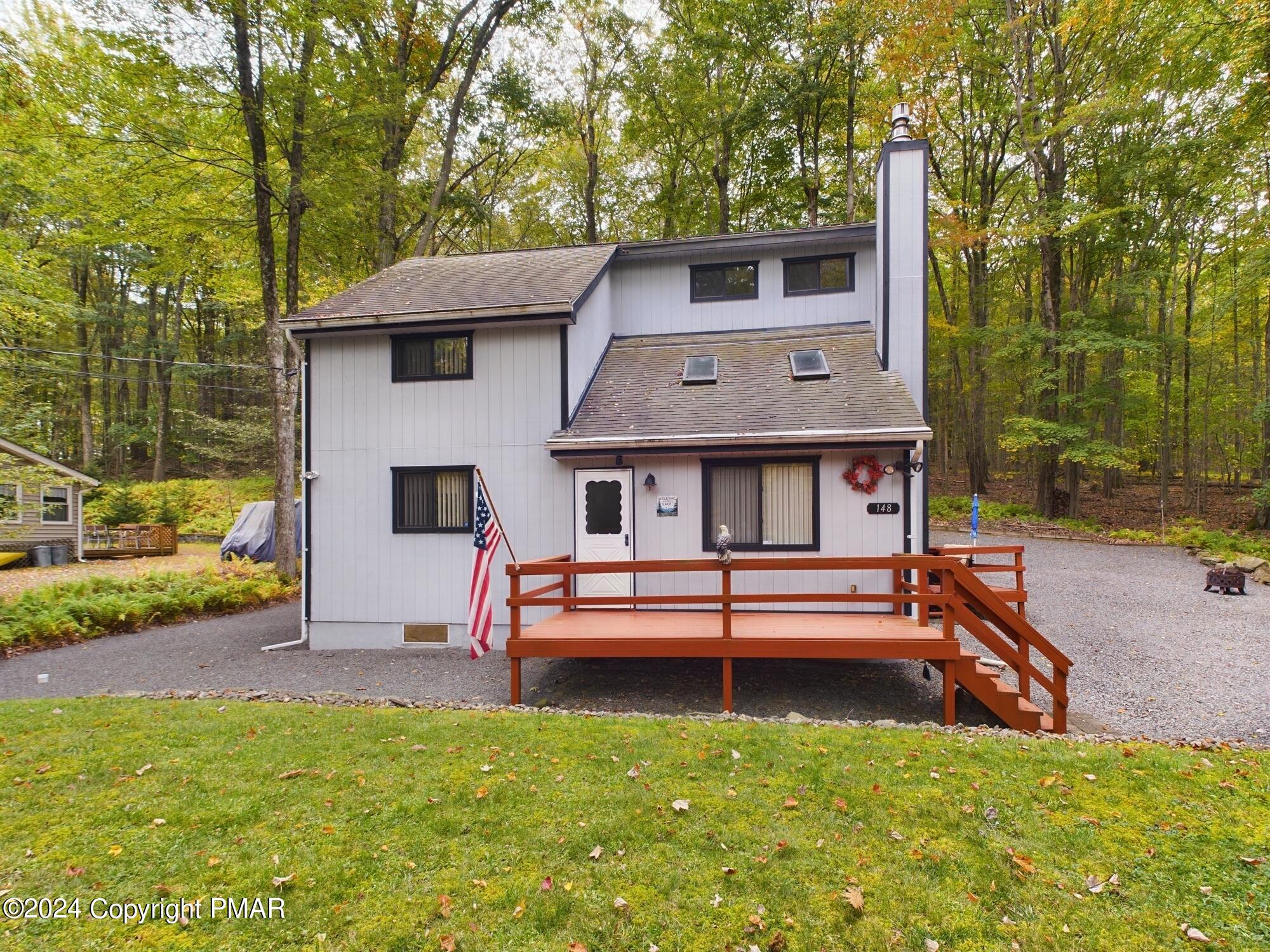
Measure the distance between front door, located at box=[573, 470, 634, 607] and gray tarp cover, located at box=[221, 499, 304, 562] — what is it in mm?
12095

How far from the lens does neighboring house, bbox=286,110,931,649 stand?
740 cm

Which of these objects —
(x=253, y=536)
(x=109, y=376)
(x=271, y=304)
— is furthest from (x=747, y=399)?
(x=109, y=376)

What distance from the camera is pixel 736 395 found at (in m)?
8.17

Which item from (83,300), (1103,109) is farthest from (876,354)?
(83,300)

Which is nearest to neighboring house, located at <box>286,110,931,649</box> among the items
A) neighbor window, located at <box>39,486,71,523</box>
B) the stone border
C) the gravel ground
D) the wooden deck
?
the wooden deck

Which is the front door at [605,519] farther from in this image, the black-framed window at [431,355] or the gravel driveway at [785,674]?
the black-framed window at [431,355]

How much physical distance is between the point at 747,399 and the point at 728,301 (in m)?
2.97

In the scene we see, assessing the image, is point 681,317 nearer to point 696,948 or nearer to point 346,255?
point 696,948

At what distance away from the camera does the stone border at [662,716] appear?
15.0 feet

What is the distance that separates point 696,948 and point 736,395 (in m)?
6.72

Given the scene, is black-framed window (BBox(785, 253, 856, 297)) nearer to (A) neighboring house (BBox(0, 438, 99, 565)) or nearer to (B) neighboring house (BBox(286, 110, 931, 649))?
(B) neighboring house (BBox(286, 110, 931, 649))

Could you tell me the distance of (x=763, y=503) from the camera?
760 cm

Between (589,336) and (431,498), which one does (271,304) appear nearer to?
(431,498)

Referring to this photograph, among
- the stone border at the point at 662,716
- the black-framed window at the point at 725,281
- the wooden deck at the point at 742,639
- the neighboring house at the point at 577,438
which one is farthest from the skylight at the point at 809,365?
the stone border at the point at 662,716
